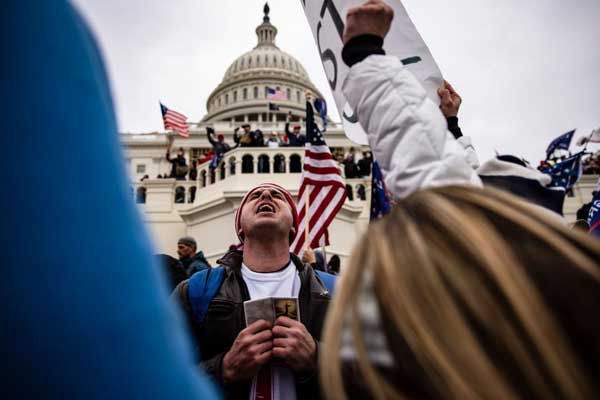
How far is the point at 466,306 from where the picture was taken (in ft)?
1.89

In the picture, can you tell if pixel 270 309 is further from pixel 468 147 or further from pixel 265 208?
pixel 468 147

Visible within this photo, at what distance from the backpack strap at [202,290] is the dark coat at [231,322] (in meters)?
0.02

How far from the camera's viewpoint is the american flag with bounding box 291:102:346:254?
5.91 meters

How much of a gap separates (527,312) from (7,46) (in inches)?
27.0

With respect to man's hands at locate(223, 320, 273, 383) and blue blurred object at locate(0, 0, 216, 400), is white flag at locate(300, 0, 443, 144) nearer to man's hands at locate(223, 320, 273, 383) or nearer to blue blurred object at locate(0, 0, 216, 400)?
man's hands at locate(223, 320, 273, 383)

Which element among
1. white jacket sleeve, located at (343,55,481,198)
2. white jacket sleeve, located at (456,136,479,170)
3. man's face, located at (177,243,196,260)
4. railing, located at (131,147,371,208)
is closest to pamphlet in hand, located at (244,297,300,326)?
white jacket sleeve, located at (343,55,481,198)

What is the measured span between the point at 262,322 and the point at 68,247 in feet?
4.29

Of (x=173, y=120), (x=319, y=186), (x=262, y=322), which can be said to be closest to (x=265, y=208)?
(x=262, y=322)

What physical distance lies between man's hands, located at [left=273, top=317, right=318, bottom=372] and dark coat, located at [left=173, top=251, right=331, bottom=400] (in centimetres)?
9

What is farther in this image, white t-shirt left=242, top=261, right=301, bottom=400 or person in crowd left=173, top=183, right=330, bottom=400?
white t-shirt left=242, top=261, right=301, bottom=400

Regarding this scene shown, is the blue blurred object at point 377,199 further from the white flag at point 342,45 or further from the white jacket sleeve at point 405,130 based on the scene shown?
the white jacket sleeve at point 405,130

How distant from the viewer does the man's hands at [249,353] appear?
162cm

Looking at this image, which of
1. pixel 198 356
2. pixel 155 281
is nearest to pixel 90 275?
pixel 155 281

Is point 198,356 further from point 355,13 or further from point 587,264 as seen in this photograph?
point 587,264
